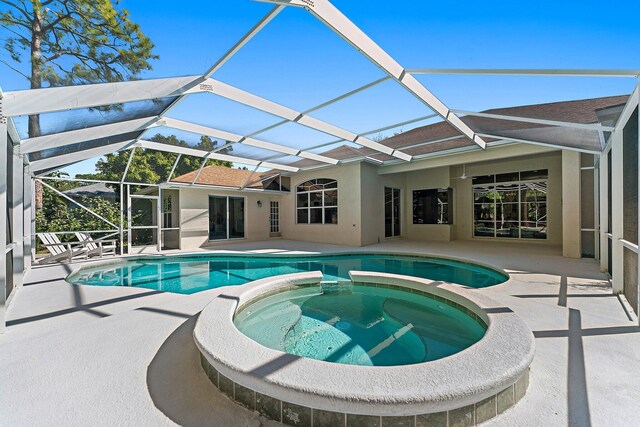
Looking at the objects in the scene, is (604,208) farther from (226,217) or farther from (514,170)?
(226,217)

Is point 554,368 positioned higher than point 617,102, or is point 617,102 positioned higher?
point 617,102

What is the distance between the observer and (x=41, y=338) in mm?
3238

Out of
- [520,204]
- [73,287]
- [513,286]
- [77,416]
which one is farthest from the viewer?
[520,204]

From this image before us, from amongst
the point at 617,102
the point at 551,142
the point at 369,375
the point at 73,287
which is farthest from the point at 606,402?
the point at 73,287

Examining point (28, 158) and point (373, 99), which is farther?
point (28, 158)

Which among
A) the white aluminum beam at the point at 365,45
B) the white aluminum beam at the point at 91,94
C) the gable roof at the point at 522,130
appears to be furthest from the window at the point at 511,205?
the white aluminum beam at the point at 91,94

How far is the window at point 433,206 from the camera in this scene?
13.5 metres

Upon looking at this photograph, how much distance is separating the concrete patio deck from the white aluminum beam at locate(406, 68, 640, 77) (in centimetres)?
307

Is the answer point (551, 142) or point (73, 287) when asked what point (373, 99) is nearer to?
point (551, 142)

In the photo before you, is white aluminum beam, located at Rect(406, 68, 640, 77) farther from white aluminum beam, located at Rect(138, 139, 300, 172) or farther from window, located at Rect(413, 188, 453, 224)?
window, located at Rect(413, 188, 453, 224)

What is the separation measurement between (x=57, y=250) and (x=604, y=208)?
1426 centimetres

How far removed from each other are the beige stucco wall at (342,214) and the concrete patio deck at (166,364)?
7.15 meters

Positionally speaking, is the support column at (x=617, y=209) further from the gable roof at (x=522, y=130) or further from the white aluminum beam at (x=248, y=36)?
the white aluminum beam at (x=248, y=36)

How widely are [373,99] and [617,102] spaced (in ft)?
12.3
